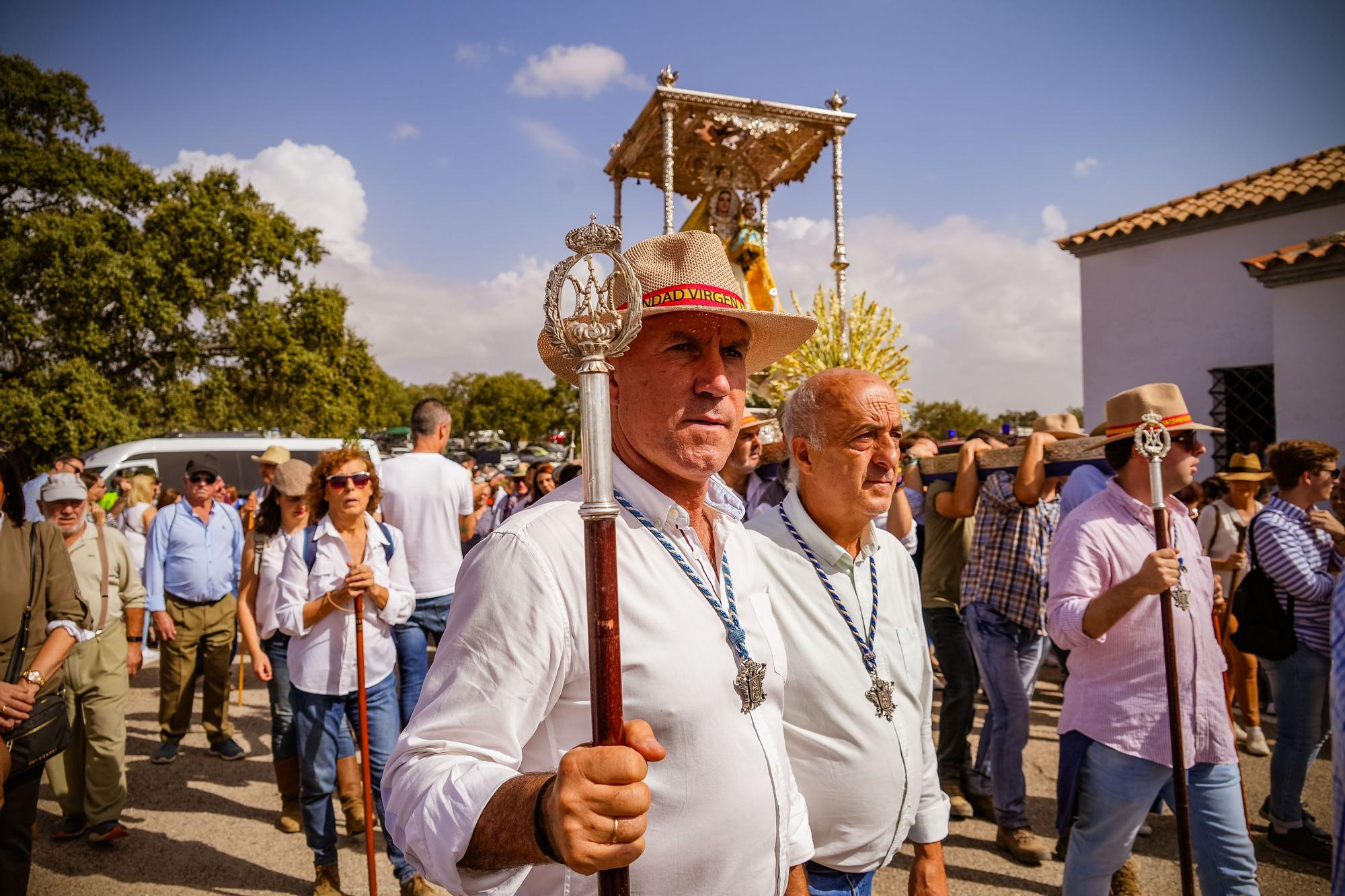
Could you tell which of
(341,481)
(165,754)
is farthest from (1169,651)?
(165,754)

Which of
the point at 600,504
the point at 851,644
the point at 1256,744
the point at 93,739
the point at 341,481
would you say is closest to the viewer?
the point at 600,504

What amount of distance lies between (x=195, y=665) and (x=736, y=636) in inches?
247

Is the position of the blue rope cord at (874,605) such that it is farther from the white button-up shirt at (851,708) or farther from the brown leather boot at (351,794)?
the brown leather boot at (351,794)

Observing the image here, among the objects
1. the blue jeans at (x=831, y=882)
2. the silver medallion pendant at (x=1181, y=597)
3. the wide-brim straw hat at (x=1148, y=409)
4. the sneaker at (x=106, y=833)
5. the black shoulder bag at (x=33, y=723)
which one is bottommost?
the sneaker at (x=106, y=833)

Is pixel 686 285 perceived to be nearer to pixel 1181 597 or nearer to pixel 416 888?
pixel 1181 597

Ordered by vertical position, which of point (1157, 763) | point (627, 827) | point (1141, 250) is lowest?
point (1157, 763)

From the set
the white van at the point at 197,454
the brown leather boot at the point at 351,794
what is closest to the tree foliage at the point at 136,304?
the white van at the point at 197,454

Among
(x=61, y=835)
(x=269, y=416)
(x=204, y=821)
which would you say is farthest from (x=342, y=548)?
(x=269, y=416)

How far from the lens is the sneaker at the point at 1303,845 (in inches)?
168

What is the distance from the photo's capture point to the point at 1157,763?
2.89m

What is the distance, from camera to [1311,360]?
10188mm

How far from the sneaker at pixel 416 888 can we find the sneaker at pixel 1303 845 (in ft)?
15.5

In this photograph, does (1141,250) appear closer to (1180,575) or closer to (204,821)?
(1180,575)

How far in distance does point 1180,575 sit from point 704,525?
2.18m
